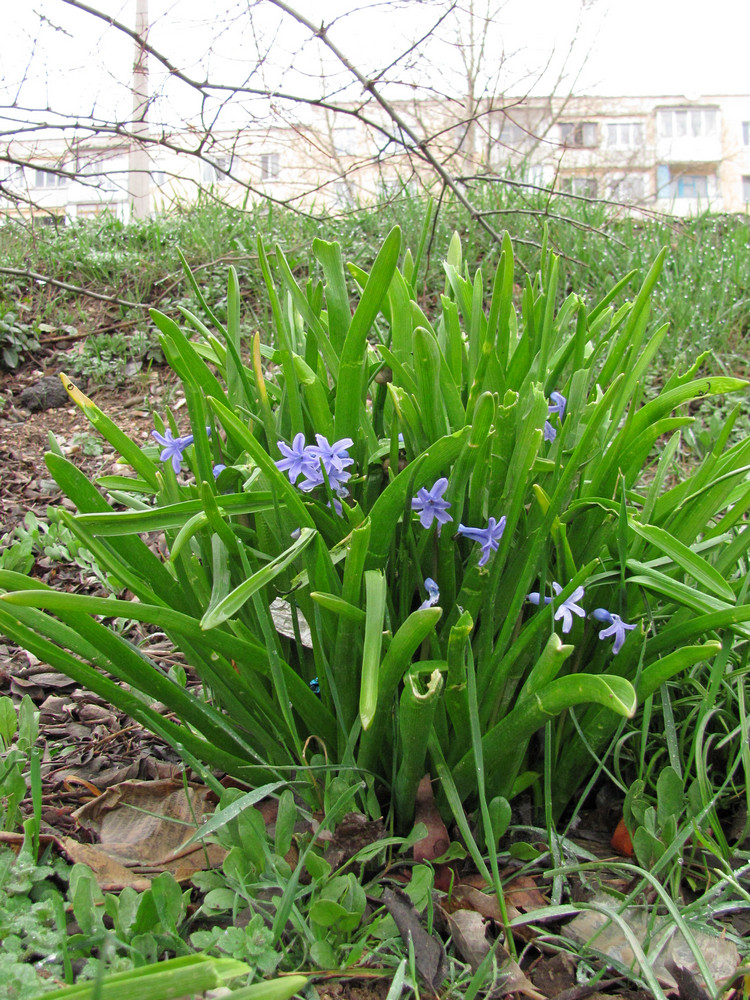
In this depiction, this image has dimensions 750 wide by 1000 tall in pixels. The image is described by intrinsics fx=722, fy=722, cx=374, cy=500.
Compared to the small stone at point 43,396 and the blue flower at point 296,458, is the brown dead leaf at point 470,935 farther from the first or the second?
the small stone at point 43,396

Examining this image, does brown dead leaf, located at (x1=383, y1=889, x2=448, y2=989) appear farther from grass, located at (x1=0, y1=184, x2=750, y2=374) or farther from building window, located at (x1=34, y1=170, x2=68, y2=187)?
building window, located at (x1=34, y1=170, x2=68, y2=187)

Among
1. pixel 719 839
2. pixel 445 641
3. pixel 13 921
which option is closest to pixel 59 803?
pixel 13 921

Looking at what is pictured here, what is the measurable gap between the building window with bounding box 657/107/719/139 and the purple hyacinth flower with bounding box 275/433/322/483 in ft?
154

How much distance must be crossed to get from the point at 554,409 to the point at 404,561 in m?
0.40

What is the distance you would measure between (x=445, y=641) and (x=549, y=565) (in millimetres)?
243

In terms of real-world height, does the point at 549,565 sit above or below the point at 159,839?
above

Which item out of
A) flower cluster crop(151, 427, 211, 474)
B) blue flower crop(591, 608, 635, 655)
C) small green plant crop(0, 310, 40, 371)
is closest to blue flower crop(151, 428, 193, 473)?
flower cluster crop(151, 427, 211, 474)

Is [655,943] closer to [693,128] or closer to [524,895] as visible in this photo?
[524,895]

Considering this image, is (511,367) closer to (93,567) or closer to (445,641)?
(445,641)

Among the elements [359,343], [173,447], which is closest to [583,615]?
[359,343]

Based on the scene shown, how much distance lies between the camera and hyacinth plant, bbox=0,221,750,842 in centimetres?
99

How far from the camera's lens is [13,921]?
911 mm

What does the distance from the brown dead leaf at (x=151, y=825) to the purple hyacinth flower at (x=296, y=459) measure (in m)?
0.54

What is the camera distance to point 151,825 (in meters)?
1.22
